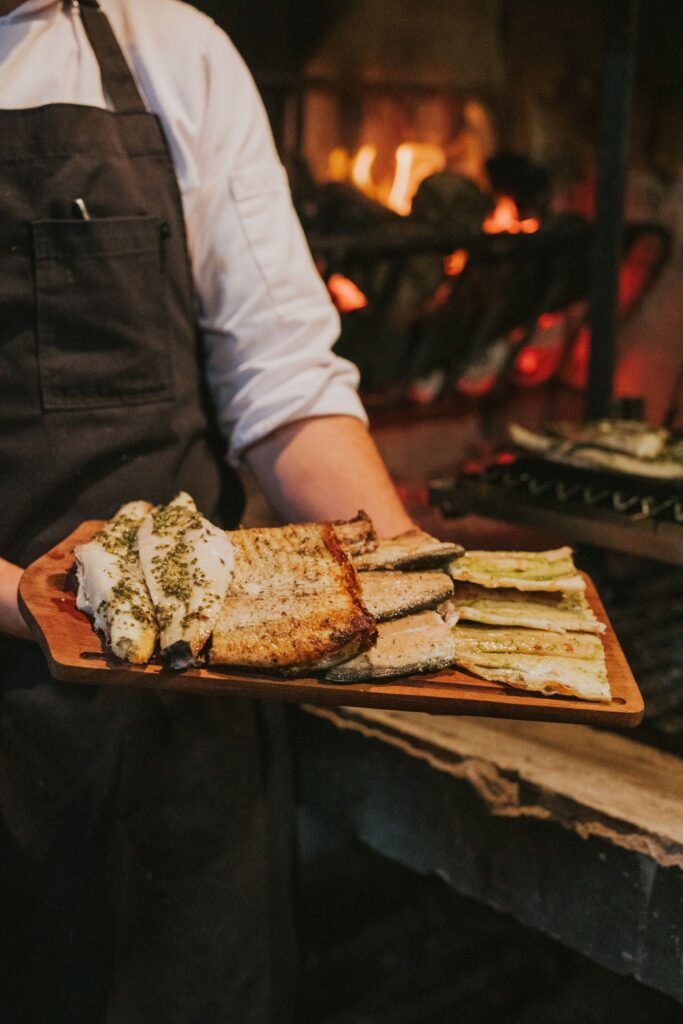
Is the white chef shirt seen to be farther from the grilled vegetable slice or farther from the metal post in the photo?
the metal post

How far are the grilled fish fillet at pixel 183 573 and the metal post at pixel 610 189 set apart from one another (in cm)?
180

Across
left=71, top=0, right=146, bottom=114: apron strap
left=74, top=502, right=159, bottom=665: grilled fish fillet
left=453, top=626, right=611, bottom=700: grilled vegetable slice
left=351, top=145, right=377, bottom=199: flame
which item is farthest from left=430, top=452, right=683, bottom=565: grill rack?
left=351, top=145, right=377, bottom=199: flame

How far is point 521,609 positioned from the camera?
5.98 ft

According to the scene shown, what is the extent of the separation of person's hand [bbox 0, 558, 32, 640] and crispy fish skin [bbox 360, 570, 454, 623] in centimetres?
59

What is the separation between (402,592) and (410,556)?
0.11 m

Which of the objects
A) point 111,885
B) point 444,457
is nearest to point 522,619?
point 111,885

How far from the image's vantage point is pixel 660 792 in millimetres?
2312

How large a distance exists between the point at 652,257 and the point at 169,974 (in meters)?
4.03

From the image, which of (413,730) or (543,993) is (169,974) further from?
(543,993)

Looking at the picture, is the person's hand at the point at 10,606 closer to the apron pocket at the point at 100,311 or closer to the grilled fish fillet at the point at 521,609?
the apron pocket at the point at 100,311

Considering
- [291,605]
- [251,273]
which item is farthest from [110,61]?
[291,605]

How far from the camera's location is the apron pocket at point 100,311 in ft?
6.68

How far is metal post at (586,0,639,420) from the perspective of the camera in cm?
295

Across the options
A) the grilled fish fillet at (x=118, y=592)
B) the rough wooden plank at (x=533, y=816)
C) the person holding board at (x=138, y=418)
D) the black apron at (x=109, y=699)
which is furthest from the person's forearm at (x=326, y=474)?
the rough wooden plank at (x=533, y=816)
